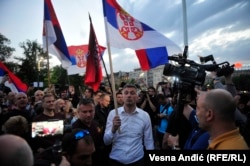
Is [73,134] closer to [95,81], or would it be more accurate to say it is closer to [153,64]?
[95,81]

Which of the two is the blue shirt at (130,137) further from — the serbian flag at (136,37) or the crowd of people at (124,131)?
the serbian flag at (136,37)

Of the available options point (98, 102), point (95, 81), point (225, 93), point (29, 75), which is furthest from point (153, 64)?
point (29, 75)

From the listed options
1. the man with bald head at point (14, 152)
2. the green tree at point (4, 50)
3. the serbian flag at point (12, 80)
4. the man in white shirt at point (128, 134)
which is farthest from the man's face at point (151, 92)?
the green tree at point (4, 50)

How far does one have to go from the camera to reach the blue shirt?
4145 millimetres

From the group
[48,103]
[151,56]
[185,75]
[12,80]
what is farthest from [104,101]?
[185,75]

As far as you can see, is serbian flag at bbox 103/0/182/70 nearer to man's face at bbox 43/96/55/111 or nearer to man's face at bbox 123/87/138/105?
man's face at bbox 123/87/138/105

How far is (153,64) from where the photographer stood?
6.07 m

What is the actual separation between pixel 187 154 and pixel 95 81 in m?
4.07

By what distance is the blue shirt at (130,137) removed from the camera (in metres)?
4.14

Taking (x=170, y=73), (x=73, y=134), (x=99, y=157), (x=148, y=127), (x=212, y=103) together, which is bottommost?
(x=99, y=157)

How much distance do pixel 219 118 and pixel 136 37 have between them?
3.49m

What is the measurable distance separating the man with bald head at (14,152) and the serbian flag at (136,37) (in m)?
3.75

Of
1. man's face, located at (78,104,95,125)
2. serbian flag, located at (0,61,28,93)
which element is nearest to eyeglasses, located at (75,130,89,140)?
man's face, located at (78,104,95,125)

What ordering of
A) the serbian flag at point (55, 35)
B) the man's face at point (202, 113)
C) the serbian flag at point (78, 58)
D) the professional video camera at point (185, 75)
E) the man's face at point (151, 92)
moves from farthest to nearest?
the serbian flag at point (78, 58), the man's face at point (151, 92), the serbian flag at point (55, 35), the professional video camera at point (185, 75), the man's face at point (202, 113)
